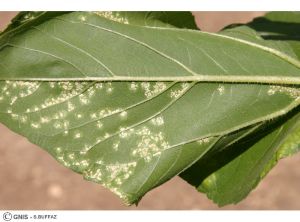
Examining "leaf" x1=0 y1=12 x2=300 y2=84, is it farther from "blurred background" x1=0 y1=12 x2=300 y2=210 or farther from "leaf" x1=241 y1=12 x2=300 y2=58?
"blurred background" x1=0 y1=12 x2=300 y2=210

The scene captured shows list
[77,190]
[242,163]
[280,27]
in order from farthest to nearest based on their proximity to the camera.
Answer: [77,190], [280,27], [242,163]

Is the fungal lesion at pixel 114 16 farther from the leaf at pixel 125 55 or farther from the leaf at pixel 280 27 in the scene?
the leaf at pixel 280 27

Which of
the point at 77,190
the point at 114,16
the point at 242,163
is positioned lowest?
the point at 77,190

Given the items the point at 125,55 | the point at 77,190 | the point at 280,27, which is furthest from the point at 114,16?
the point at 77,190

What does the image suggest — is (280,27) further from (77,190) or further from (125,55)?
(77,190)

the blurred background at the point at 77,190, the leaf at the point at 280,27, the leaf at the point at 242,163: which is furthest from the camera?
the blurred background at the point at 77,190

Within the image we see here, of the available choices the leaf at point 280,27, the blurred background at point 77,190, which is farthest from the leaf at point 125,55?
the blurred background at point 77,190

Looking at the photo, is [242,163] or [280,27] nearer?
[242,163]

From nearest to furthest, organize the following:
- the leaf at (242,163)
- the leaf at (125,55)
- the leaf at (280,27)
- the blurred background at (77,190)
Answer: the leaf at (125,55) < the leaf at (242,163) < the leaf at (280,27) < the blurred background at (77,190)

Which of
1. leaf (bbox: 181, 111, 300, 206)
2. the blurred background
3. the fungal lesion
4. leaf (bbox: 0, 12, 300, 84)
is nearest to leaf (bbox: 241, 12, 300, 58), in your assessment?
leaf (bbox: 0, 12, 300, 84)
